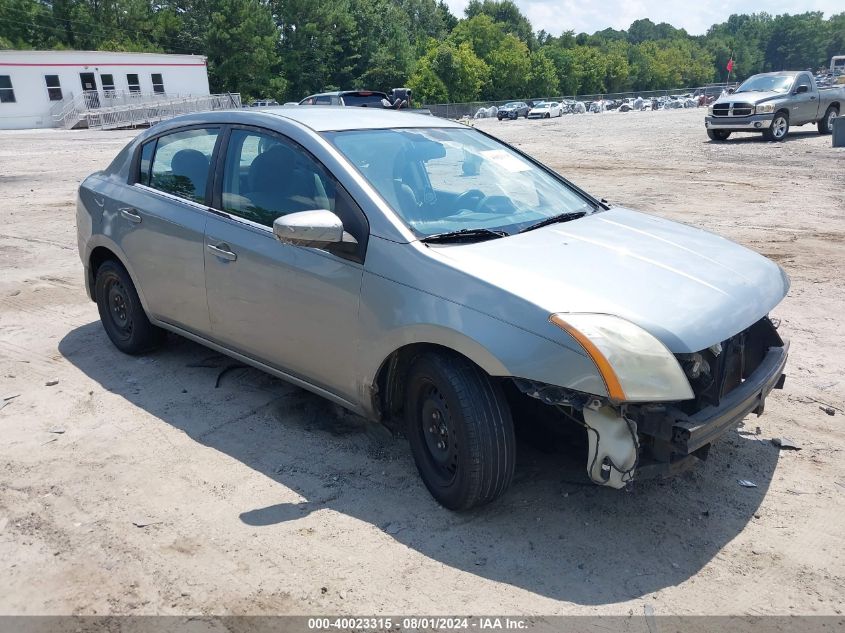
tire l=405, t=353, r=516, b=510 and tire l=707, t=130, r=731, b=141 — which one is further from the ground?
tire l=405, t=353, r=516, b=510

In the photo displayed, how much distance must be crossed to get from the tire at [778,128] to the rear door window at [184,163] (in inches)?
736

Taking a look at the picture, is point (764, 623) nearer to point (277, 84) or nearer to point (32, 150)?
point (32, 150)

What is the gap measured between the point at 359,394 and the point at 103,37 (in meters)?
69.7

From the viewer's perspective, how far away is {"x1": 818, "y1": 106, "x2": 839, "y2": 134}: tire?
68.2 feet

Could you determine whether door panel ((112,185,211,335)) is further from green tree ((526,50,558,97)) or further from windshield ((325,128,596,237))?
green tree ((526,50,558,97))

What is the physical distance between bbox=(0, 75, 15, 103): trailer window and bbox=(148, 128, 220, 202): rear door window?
42448 mm

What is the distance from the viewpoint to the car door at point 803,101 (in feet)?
64.6

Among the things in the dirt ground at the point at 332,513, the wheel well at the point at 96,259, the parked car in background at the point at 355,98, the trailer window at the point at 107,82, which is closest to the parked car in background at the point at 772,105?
the parked car in background at the point at 355,98

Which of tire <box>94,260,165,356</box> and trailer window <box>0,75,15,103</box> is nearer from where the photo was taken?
tire <box>94,260,165,356</box>

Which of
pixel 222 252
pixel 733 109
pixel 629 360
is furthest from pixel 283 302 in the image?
pixel 733 109

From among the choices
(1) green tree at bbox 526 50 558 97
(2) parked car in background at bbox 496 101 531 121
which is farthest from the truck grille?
(1) green tree at bbox 526 50 558 97

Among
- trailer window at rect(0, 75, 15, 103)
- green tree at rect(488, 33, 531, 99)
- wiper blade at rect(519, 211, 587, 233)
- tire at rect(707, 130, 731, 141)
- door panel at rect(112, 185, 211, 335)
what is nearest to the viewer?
wiper blade at rect(519, 211, 587, 233)

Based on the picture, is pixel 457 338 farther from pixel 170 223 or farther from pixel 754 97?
pixel 754 97

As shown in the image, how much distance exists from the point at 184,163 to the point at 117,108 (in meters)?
42.8
